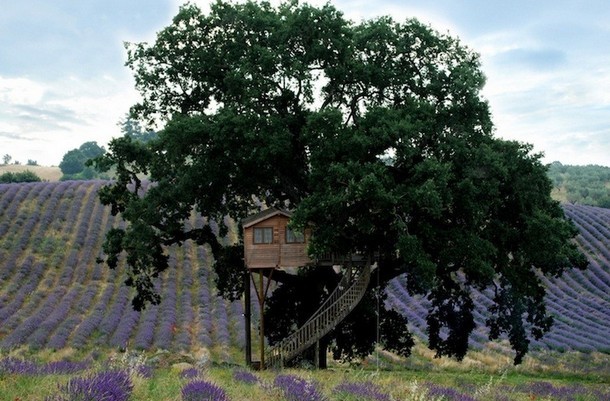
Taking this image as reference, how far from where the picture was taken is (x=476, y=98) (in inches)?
876

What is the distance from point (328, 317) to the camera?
908 inches

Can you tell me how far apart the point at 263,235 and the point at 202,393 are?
15149mm

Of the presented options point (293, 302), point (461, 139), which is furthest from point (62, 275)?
point (461, 139)

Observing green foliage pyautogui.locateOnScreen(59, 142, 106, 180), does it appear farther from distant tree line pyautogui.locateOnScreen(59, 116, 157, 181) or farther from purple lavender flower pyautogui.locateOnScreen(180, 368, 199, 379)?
purple lavender flower pyautogui.locateOnScreen(180, 368, 199, 379)

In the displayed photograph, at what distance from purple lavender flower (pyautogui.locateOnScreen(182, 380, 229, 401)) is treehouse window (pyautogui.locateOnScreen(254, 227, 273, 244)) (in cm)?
1471

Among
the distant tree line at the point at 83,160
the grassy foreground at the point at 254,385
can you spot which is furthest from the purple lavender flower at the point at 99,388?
the distant tree line at the point at 83,160

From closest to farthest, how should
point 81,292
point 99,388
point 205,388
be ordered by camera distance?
point 99,388 < point 205,388 < point 81,292

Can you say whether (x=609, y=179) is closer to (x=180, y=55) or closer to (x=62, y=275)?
(x=62, y=275)

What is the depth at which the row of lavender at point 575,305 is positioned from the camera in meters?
36.5

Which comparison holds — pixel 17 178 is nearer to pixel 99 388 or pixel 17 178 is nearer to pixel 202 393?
pixel 202 393

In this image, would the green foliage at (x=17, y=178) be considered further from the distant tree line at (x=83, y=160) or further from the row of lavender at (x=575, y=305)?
the row of lavender at (x=575, y=305)

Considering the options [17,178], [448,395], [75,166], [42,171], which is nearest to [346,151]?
[448,395]

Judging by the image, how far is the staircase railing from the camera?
2258 cm

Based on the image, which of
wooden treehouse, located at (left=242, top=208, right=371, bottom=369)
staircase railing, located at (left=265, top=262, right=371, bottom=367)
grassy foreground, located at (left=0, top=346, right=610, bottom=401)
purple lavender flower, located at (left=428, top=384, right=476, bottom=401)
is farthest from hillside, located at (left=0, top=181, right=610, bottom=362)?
purple lavender flower, located at (left=428, top=384, right=476, bottom=401)
